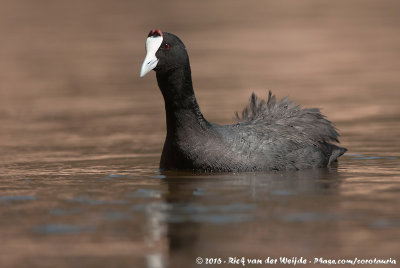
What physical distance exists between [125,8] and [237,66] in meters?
20.5

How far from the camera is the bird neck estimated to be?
11086 mm

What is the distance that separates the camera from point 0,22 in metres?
35.4

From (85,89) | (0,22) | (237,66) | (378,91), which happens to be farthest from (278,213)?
(0,22)

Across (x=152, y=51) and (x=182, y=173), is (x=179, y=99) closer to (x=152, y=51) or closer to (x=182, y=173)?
(x=152, y=51)

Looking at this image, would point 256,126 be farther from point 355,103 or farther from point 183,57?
point 355,103

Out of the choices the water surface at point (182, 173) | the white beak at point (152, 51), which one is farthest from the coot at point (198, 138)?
the water surface at point (182, 173)

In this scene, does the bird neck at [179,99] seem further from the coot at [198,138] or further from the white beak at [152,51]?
the white beak at [152,51]

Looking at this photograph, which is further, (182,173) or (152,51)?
(182,173)

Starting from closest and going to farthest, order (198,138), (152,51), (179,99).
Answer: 1. (152,51)
2. (198,138)
3. (179,99)

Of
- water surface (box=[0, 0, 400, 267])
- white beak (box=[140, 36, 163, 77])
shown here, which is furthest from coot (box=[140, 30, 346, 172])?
water surface (box=[0, 0, 400, 267])

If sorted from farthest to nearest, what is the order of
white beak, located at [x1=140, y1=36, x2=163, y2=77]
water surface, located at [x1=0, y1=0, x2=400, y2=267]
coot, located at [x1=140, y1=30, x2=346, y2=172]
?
coot, located at [x1=140, y1=30, x2=346, y2=172] < white beak, located at [x1=140, y1=36, x2=163, y2=77] < water surface, located at [x1=0, y1=0, x2=400, y2=267]

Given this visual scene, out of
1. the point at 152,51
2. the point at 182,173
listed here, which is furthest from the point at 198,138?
the point at 152,51

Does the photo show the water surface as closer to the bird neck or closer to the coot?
the coot

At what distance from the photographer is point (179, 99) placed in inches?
440
